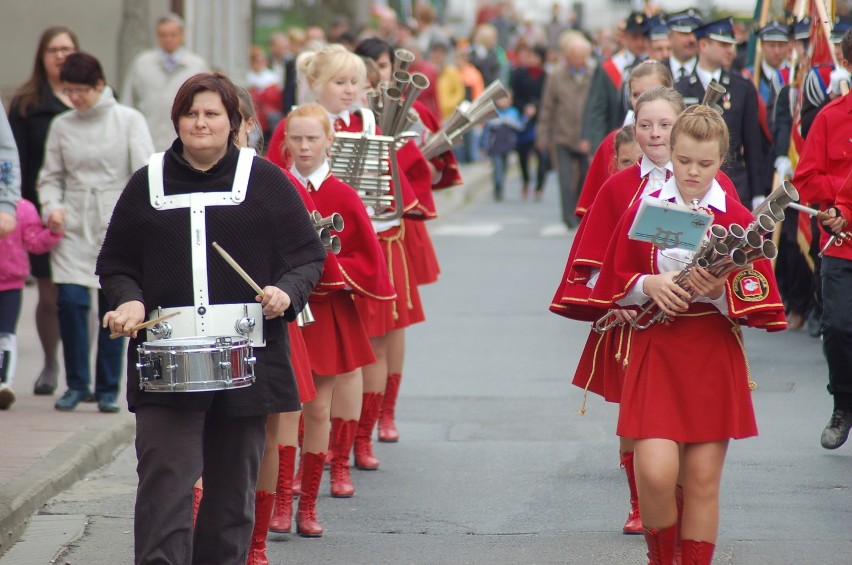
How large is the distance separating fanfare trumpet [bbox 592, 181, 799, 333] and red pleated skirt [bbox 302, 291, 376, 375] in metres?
2.00

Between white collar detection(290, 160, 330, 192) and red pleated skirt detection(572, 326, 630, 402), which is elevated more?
white collar detection(290, 160, 330, 192)

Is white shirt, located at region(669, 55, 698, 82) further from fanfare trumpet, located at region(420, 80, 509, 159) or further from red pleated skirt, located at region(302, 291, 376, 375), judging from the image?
red pleated skirt, located at region(302, 291, 376, 375)

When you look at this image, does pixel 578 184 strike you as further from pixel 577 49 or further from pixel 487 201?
pixel 487 201

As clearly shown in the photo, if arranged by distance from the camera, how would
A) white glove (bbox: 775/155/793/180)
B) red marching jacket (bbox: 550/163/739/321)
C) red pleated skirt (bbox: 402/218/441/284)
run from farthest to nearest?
white glove (bbox: 775/155/793/180) → red pleated skirt (bbox: 402/218/441/284) → red marching jacket (bbox: 550/163/739/321)

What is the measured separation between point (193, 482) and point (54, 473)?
2.50m

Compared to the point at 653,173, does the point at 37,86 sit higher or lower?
lower

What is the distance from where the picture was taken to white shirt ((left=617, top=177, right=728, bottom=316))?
5070 mm

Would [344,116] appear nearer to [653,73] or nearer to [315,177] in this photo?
[315,177]

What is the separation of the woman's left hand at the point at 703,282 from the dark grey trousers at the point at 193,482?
4.65 ft

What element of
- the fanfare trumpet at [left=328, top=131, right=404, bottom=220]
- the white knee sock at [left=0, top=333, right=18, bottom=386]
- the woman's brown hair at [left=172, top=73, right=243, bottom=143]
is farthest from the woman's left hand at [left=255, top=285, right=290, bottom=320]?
the white knee sock at [left=0, top=333, right=18, bottom=386]

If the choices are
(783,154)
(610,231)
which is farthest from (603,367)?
(783,154)

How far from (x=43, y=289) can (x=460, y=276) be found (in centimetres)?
678

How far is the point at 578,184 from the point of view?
1925 centimetres

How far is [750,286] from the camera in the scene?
496 cm
